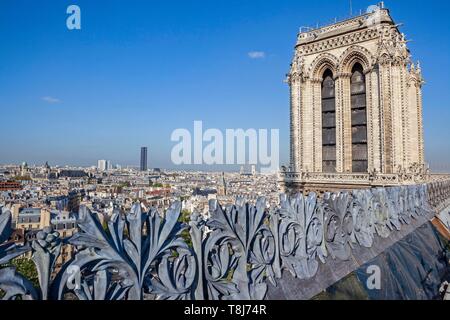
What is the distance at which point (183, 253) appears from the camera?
6.22 feet

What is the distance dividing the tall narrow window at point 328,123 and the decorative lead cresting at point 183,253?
19.0 m

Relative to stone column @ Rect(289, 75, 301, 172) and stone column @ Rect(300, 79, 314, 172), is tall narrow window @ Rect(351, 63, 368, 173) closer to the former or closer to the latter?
stone column @ Rect(300, 79, 314, 172)

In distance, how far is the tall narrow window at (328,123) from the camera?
69.5 ft

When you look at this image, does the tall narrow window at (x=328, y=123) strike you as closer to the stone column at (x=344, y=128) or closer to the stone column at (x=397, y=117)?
the stone column at (x=344, y=128)

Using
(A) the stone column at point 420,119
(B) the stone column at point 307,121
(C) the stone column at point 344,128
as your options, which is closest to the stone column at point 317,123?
(B) the stone column at point 307,121

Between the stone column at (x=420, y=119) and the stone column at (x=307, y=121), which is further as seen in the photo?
the stone column at (x=420, y=119)

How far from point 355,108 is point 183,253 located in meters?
20.7

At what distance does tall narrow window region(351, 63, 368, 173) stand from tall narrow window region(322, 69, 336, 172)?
1.34 meters

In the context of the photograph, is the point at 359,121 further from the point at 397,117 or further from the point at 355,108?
the point at 397,117

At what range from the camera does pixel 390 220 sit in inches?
187

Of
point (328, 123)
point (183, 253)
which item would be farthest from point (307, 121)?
point (183, 253)

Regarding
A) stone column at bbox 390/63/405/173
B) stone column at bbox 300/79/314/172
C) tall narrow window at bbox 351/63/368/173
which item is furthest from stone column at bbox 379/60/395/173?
stone column at bbox 300/79/314/172
